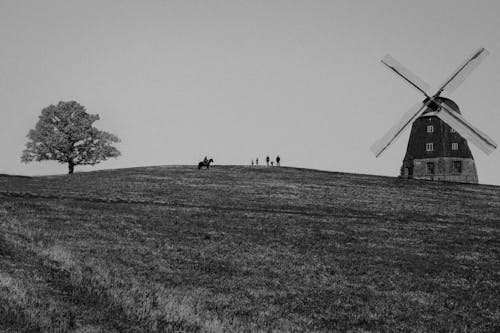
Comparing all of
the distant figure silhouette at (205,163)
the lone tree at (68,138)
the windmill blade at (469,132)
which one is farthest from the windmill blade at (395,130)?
the lone tree at (68,138)

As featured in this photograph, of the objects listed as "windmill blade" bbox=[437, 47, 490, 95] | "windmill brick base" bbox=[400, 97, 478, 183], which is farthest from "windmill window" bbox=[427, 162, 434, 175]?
"windmill blade" bbox=[437, 47, 490, 95]

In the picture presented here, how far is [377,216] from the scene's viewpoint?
39.8 meters

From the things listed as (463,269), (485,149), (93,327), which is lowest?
(463,269)

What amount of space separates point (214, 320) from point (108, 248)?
32.9ft

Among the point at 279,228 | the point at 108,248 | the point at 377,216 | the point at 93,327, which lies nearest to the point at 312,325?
the point at 93,327

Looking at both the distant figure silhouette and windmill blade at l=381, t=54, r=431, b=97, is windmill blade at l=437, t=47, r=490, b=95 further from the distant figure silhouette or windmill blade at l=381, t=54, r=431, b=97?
the distant figure silhouette

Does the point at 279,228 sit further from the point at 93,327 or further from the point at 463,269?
the point at 93,327

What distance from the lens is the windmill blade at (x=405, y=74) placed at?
201 feet

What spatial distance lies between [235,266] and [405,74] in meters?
50.2

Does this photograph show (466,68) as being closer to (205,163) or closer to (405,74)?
(405,74)

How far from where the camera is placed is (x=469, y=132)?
55.3m

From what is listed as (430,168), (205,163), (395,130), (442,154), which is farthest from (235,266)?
(430,168)

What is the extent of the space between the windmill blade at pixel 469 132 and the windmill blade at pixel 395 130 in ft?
8.81

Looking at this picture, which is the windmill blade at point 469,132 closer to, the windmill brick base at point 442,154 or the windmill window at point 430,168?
the windmill brick base at point 442,154
